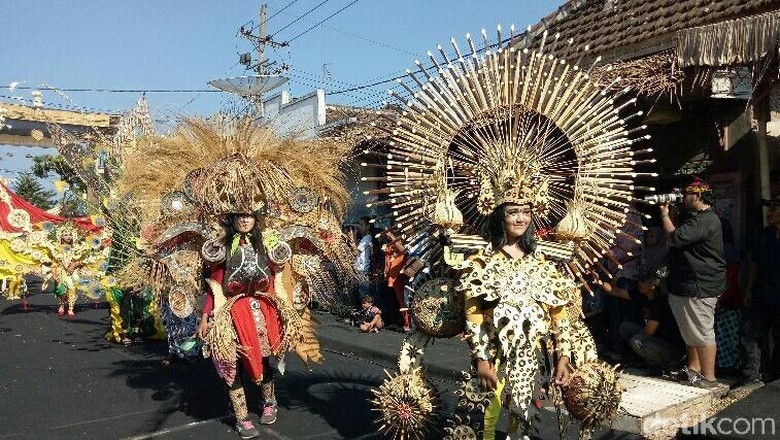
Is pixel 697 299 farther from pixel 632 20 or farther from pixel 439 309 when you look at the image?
pixel 632 20

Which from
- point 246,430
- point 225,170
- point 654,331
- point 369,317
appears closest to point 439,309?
point 246,430

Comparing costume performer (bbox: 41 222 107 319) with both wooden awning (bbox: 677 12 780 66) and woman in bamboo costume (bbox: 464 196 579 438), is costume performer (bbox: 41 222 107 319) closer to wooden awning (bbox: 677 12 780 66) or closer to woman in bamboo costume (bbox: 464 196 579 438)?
woman in bamboo costume (bbox: 464 196 579 438)

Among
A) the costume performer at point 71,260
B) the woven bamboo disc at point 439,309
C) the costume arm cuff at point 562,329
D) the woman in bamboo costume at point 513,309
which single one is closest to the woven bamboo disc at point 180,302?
the woven bamboo disc at point 439,309

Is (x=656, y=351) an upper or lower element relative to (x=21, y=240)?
lower

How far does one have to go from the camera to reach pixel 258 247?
15.7ft

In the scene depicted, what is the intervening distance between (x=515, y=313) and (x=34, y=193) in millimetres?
39375

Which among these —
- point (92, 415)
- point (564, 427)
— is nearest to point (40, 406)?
point (92, 415)

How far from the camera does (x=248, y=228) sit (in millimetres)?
4703

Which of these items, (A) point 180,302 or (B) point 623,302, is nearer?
(A) point 180,302

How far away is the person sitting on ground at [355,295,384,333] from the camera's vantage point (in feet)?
29.8

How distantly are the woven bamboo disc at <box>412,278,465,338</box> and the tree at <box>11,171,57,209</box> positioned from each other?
116 feet

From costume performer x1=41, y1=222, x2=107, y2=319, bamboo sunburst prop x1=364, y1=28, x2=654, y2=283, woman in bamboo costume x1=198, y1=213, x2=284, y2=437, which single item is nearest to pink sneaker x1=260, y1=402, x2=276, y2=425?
woman in bamboo costume x1=198, y1=213, x2=284, y2=437

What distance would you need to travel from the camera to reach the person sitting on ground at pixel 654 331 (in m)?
5.70

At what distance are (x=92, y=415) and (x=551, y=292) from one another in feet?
13.5
